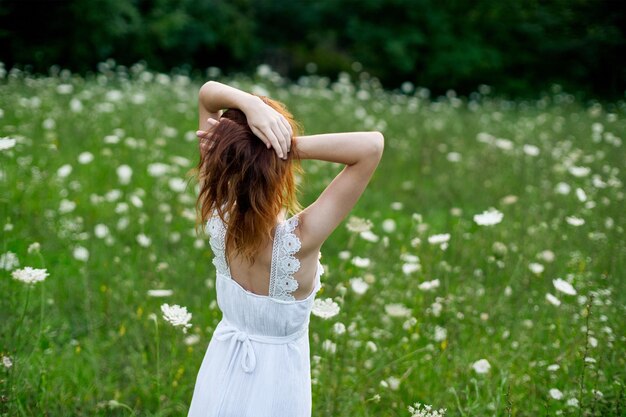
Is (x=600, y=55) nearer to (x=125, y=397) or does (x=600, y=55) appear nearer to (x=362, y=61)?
(x=362, y=61)

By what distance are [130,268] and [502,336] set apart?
1.87 m

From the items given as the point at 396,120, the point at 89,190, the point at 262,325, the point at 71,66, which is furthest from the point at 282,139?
the point at 71,66

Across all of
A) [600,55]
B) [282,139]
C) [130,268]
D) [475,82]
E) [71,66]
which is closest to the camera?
[282,139]

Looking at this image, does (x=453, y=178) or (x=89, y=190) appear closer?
(x=89, y=190)

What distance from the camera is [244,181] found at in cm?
169

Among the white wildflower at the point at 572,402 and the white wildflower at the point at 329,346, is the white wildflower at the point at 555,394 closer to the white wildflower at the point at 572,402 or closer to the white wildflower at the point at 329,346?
the white wildflower at the point at 572,402

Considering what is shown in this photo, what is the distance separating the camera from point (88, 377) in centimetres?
272

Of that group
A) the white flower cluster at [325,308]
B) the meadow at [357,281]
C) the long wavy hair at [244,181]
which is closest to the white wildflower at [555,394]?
the meadow at [357,281]

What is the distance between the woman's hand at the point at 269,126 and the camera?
1.64 metres

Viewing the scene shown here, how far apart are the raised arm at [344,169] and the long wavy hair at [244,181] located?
0.21 ft

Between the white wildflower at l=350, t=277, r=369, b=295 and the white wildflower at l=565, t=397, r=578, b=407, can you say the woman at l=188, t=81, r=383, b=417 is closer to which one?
the white wildflower at l=350, t=277, r=369, b=295

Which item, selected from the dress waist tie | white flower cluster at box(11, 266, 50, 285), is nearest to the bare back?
the dress waist tie

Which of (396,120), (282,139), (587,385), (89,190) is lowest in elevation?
(396,120)

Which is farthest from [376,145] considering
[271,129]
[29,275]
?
[29,275]
